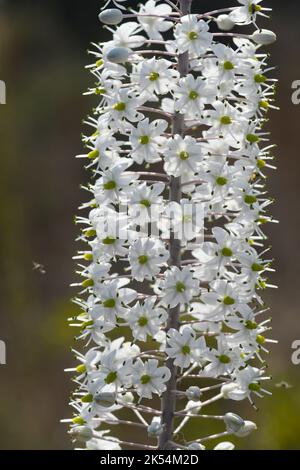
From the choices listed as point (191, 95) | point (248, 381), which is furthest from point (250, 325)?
point (191, 95)

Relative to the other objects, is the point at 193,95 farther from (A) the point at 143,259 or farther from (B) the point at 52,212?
(B) the point at 52,212

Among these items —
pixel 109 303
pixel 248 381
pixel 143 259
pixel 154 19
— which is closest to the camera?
pixel 143 259

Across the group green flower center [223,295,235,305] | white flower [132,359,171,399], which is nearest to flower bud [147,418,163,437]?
white flower [132,359,171,399]

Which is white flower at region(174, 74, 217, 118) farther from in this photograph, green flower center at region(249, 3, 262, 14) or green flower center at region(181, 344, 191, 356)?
green flower center at region(181, 344, 191, 356)

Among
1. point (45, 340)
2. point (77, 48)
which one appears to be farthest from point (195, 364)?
point (77, 48)

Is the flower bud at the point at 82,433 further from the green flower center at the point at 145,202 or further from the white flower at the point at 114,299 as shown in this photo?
the green flower center at the point at 145,202

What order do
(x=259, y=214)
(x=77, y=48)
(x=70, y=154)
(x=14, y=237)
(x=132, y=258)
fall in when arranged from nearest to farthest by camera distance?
1. (x=132, y=258)
2. (x=259, y=214)
3. (x=14, y=237)
4. (x=70, y=154)
5. (x=77, y=48)
